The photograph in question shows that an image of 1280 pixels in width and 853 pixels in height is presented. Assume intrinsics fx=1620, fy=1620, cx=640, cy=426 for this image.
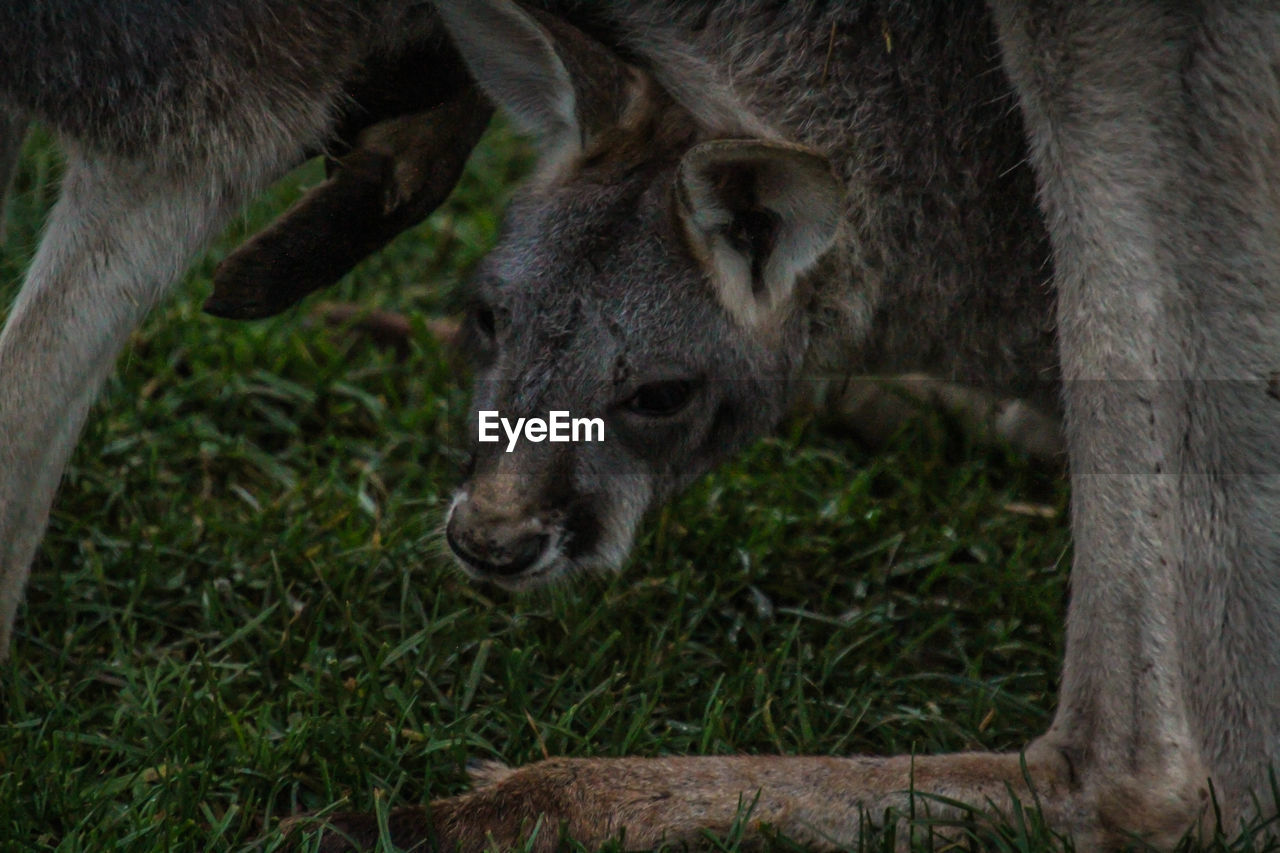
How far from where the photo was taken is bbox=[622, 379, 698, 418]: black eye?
2.96 metres

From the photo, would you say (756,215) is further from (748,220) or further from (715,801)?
(715,801)

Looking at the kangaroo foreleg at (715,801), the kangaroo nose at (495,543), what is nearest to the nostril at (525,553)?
the kangaroo nose at (495,543)

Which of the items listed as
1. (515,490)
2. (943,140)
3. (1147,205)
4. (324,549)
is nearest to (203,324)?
(324,549)

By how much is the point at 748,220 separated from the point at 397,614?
3.51 feet

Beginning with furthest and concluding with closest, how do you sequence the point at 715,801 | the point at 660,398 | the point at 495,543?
the point at 660,398
the point at 495,543
the point at 715,801

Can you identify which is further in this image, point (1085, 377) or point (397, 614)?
point (397, 614)

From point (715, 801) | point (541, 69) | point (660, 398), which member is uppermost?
point (541, 69)

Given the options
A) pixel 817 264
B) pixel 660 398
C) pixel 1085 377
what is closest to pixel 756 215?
pixel 817 264

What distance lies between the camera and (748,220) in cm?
291

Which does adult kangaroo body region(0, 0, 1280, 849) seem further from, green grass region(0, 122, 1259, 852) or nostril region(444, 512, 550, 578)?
green grass region(0, 122, 1259, 852)

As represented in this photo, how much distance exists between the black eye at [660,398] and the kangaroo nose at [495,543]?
0.97 feet

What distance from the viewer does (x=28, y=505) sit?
2779 mm

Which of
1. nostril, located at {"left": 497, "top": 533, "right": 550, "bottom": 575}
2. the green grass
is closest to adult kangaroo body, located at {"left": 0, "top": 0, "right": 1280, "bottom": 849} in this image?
nostril, located at {"left": 497, "top": 533, "right": 550, "bottom": 575}

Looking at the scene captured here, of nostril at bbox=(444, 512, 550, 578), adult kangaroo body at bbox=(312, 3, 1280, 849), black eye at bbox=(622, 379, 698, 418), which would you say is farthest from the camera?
black eye at bbox=(622, 379, 698, 418)
